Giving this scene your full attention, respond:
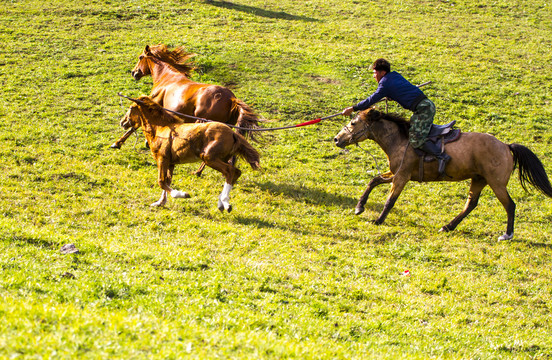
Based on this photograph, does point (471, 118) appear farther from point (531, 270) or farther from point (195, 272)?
point (195, 272)

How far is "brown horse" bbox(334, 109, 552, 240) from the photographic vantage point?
1019 cm

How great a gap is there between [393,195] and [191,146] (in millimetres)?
4125

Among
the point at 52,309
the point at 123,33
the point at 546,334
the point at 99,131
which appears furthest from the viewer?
the point at 123,33

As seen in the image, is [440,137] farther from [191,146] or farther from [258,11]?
[258,11]

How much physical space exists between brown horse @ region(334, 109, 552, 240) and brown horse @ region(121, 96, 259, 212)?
2307 mm

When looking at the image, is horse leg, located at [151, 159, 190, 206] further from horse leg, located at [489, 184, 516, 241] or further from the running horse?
horse leg, located at [489, 184, 516, 241]

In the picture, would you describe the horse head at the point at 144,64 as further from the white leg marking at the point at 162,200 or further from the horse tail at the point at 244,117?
the white leg marking at the point at 162,200

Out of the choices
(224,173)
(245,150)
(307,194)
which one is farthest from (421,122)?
(224,173)

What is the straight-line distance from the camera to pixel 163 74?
13.6 metres

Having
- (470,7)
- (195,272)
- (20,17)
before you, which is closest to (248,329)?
(195,272)

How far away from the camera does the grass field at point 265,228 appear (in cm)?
600

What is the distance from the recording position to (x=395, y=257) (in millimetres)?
9305

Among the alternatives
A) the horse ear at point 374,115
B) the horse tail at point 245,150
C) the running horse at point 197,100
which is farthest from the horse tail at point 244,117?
the horse ear at point 374,115

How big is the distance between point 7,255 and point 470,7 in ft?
100
